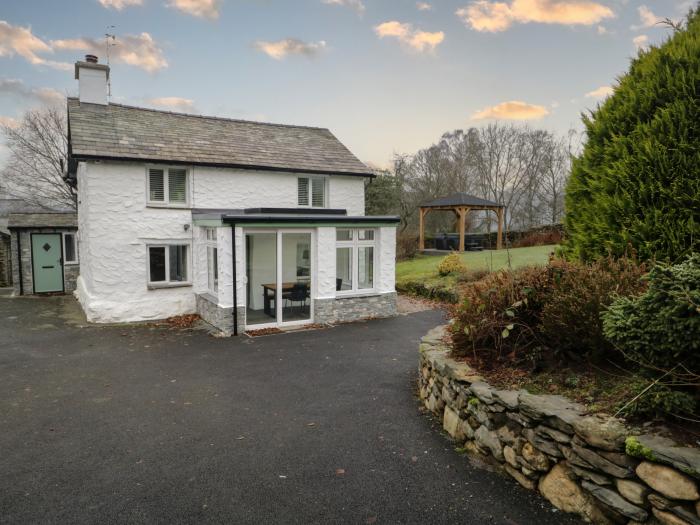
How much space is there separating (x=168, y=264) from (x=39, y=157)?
24.3 m

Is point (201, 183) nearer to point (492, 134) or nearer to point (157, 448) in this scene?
point (157, 448)

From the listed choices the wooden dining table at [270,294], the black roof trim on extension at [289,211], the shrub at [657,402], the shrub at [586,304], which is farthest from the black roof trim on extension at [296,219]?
the shrub at [657,402]

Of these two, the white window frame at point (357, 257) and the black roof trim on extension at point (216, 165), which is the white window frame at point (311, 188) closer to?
the black roof trim on extension at point (216, 165)

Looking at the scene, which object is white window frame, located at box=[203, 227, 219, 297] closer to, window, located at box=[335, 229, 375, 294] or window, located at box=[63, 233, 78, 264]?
window, located at box=[335, 229, 375, 294]

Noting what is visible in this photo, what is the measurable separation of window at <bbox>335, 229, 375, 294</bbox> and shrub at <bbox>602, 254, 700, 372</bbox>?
944 cm

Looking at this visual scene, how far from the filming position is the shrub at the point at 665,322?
331 centimetres

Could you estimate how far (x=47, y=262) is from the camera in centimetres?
1942

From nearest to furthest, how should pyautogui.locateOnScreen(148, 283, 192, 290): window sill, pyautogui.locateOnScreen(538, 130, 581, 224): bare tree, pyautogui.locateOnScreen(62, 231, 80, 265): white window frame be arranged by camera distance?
pyautogui.locateOnScreen(148, 283, 192, 290): window sill, pyautogui.locateOnScreen(62, 231, 80, 265): white window frame, pyautogui.locateOnScreen(538, 130, 581, 224): bare tree

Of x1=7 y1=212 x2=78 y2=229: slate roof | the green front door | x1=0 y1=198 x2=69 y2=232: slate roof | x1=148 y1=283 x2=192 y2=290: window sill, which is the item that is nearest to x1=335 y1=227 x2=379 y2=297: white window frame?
x1=148 y1=283 x2=192 y2=290: window sill

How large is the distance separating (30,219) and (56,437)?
59.2 ft

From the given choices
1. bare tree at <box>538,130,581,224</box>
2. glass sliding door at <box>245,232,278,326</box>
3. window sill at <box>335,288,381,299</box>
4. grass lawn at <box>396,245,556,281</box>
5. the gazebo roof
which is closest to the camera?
glass sliding door at <box>245,232,278,326</box>

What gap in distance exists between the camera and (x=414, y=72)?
16.3 meters

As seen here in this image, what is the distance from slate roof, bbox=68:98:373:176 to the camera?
13.3 metres

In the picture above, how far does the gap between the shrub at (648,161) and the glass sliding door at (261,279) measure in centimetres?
787
